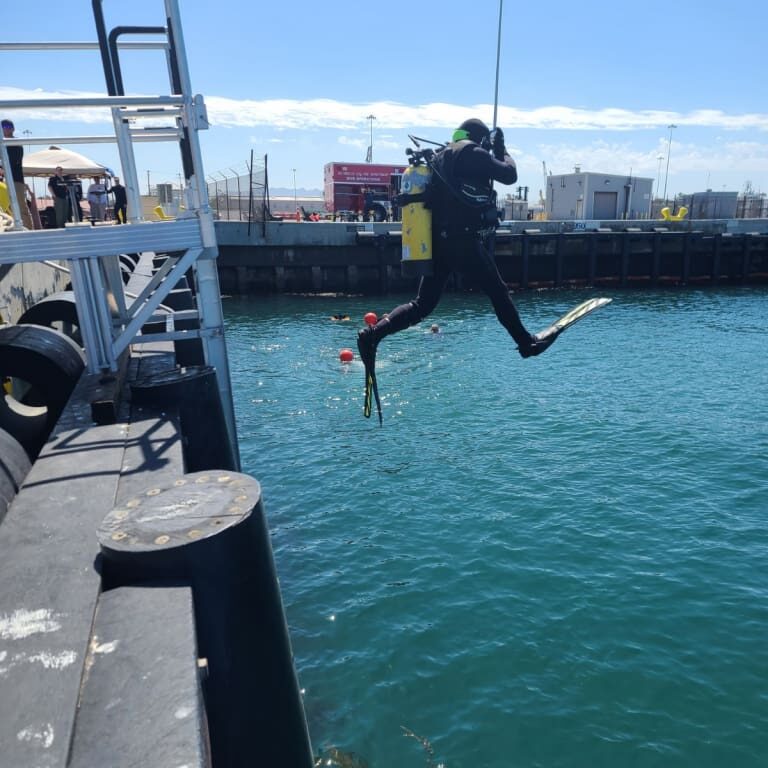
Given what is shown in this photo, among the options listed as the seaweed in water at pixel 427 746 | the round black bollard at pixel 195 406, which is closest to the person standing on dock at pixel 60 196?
the round black bollard at pixel 195 406

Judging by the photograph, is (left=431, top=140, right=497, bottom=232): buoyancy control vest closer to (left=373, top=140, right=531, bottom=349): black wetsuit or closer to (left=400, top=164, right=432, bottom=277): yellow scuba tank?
(left=373, top=140, right=531, bottom=349): black wetsuit

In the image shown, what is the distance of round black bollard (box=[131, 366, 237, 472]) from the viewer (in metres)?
6.18

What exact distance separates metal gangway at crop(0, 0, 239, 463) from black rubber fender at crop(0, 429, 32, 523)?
1809 millimetres

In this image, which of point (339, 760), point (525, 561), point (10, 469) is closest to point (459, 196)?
point (10, 469)

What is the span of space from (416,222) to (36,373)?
164 inches

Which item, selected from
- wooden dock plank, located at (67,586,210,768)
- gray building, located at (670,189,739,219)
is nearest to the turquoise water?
wooden dock plank, located at (67,586,210,768)

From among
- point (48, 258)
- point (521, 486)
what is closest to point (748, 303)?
point (521, 486)

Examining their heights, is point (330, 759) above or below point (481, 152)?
below

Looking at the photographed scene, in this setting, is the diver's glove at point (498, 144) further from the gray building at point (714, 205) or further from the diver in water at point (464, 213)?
the gray building at point (714, 205)

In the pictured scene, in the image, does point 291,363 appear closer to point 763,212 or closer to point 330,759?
point 330,759

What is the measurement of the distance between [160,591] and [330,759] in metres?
3.77

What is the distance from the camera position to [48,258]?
627 centimetres

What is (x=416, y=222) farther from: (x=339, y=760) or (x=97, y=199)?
(x=97, y=199)

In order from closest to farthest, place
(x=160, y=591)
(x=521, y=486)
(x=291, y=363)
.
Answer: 1. (x=160, y=591)
2. (x=521, y=486)
3. (x=291, y=363)
